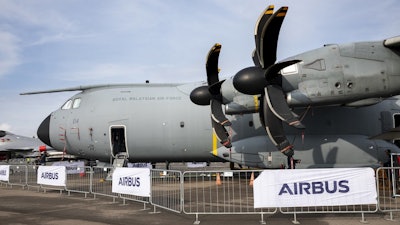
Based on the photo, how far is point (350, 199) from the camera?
8297 millimetres

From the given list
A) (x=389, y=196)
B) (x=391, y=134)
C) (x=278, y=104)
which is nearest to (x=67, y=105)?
(x=278, y=104)

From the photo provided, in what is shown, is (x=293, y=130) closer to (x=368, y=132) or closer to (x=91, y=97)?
(x=368, y=132)

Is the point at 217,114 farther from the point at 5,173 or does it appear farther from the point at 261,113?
the point at 5,173

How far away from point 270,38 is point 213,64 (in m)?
3.37

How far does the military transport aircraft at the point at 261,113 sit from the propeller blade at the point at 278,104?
3cm

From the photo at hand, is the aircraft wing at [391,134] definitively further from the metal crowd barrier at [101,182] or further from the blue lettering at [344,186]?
the metal crowd barrier at [101,182]

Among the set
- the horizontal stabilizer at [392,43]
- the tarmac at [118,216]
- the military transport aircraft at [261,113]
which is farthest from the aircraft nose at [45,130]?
the horizontal stabilizer at [392,43]

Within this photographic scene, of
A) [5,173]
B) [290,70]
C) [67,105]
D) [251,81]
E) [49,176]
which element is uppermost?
[290,70]

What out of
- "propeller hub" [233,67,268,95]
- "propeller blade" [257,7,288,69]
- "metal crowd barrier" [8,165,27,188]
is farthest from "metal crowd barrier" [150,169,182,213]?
"metal crowd barrier" [8,165,27,188]

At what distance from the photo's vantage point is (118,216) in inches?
371

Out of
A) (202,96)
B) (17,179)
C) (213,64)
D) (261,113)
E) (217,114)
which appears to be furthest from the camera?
(17,179)

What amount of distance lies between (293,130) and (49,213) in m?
9.82

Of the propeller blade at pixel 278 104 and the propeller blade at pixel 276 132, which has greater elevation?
the propeller blade at pixel 278 104

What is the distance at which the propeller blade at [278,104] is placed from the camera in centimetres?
1114
